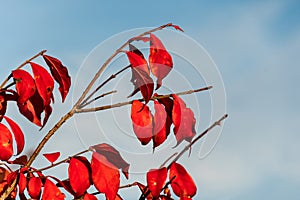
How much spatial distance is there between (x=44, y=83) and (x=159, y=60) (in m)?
0.46

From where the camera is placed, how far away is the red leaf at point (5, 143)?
1910mm

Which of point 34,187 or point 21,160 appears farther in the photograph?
point 21,160

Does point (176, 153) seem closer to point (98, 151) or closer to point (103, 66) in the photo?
point (98, 151)

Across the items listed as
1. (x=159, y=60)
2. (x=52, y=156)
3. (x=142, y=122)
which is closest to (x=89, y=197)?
(x=52, y=156)

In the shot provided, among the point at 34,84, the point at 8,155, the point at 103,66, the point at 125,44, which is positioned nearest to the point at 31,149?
the point at 8,155

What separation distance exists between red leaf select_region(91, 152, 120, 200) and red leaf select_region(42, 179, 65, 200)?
0.47 ft

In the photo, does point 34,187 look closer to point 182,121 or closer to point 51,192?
point 51,192

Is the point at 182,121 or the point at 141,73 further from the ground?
the point at 141,73

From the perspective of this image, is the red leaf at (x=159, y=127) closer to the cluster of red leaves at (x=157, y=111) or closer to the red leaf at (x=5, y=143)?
the cluster of red leaves at (x=157, y=111)

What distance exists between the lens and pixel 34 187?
1886mm

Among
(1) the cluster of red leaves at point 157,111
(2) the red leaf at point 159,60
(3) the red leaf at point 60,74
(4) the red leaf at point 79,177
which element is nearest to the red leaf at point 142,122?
(1) the cluster of red leaves at point 157,111

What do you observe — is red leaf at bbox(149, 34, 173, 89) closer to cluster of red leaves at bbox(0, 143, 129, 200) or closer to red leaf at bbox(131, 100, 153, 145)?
red leaf at bbox(131, 100, 153, 145)

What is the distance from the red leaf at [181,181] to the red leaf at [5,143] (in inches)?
25.0

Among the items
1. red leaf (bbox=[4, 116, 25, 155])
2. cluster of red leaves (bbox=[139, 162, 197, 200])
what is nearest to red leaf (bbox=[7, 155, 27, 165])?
red leaf (bbox=[4, 116, 25, 155])
